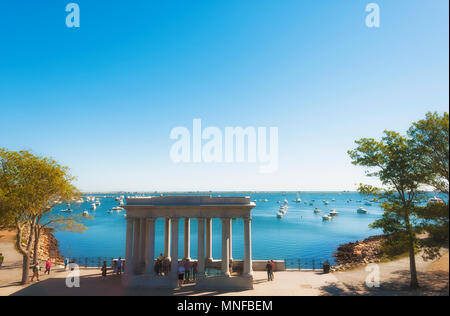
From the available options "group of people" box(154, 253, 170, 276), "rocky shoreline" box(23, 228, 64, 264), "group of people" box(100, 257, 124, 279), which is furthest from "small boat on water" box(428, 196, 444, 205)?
"rocky shoreline" box(23, 228, 64, 264)

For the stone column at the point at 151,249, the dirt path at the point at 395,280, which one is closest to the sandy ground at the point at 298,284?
the dirt path at the point at 395,280

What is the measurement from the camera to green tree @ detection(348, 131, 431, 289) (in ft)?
69.2

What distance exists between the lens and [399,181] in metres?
22.3

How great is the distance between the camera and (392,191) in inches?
916

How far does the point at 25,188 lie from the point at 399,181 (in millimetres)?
35538

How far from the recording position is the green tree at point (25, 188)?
25.2 m

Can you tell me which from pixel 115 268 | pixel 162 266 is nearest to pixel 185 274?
pixel 162 266

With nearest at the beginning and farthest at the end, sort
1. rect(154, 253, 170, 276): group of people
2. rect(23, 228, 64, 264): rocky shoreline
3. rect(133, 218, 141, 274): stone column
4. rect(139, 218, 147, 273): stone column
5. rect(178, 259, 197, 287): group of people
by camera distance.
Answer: rect(178, 259, 197, 287): group of people, rect(154, 253, 170, 276): group of people, rect(133, 218, 141, 274): stone column, rect(139, 218, 147, 273): stone column, rect(23, 228, 64, 264): rocky shoreline

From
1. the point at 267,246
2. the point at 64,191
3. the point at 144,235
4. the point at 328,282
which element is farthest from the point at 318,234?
the point at 64,191

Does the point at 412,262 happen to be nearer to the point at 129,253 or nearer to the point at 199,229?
the point at 199,229

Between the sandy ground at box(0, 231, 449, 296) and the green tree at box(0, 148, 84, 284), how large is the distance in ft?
10.5

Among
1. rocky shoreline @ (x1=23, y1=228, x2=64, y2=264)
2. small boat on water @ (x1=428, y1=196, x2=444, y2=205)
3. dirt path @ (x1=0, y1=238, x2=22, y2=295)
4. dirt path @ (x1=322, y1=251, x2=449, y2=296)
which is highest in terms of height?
small boat on water @ (x1=428, y1=196, x2=444, y2=205)

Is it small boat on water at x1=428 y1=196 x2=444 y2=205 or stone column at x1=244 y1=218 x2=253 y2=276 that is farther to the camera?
stone column at x1=244 y1=218 x2=253 y2=276

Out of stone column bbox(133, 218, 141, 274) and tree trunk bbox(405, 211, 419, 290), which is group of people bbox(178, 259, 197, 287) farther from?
tree trunk bbox(405, 211, 419, 290)
